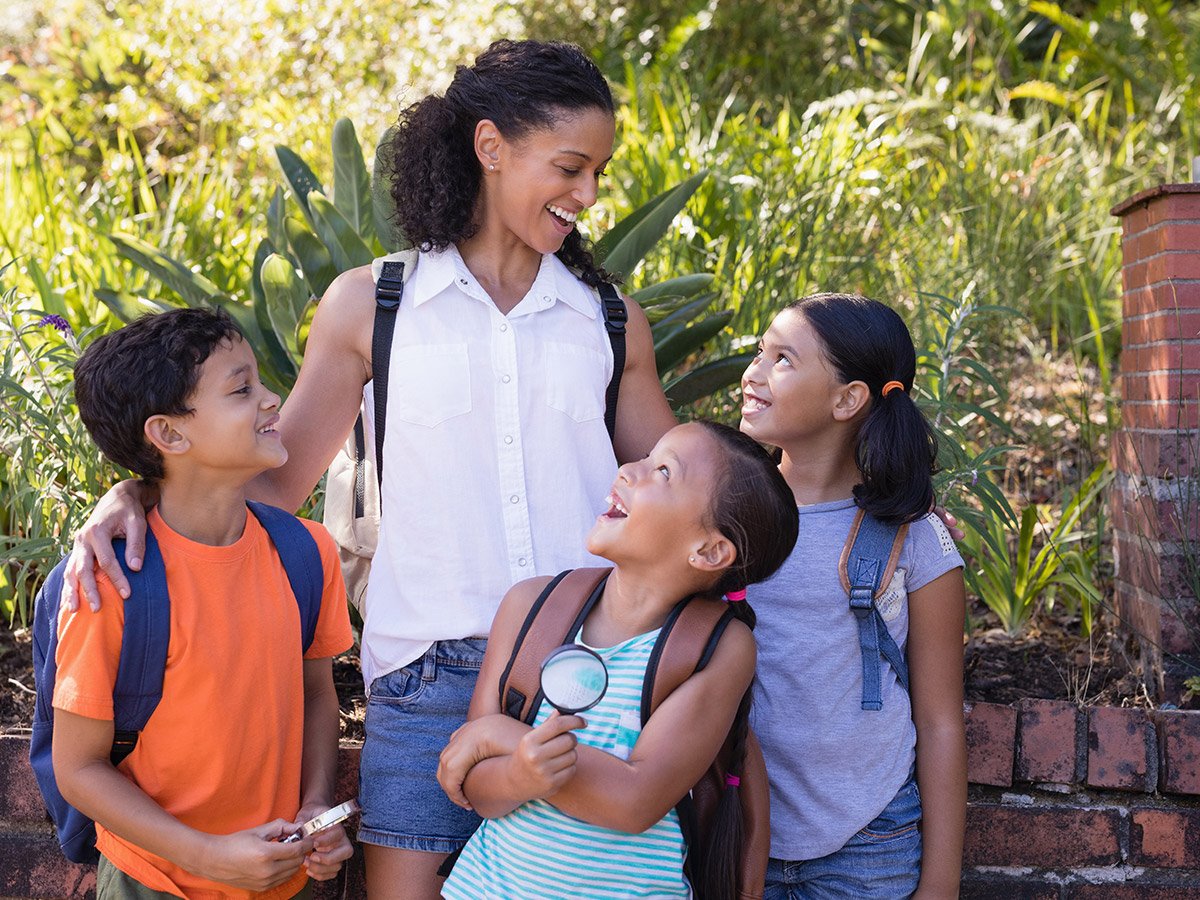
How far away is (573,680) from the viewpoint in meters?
1.73

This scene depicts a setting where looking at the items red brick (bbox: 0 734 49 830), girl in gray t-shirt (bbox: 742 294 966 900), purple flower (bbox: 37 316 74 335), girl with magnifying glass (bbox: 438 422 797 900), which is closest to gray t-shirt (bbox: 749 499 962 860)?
girl in gray t-shirt (bbox: 742 294 966 900)

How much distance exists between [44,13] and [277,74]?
3245 mm

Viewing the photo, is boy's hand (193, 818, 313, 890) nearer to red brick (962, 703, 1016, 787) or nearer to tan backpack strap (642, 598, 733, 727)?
tan backpack strap (642, 598, 733, 727)

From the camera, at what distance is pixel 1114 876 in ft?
8.66

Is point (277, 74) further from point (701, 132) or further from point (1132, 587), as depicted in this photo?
point (1132, 587)

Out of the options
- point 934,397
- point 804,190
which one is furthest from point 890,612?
point 804,190

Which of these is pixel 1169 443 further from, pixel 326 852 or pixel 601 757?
pixel 326 852

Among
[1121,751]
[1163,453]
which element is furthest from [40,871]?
[1163,453]

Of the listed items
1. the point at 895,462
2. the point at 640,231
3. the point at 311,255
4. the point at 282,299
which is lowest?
the point at 895,462

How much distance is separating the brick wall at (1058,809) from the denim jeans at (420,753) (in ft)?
1.39

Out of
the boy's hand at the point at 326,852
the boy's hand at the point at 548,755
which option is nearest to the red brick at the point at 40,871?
the boy's hand at the point at 326,852

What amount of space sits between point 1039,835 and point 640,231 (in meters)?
1.82

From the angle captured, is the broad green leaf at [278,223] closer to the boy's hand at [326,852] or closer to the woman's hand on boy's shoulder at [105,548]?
the woman's hand on boy's shoulder at [105,548]

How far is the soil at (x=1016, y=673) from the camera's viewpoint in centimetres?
301
